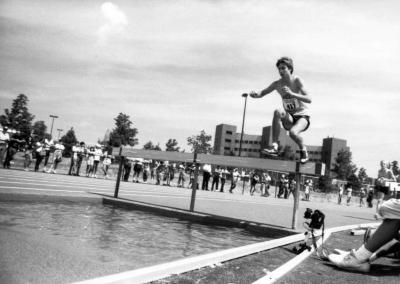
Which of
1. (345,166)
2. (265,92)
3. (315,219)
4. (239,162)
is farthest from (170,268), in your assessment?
(345,166)

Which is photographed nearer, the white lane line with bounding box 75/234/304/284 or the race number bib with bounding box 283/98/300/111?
the white lane line with bounding box 75/234/304/284

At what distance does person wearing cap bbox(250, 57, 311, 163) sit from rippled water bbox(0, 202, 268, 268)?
1.77 m

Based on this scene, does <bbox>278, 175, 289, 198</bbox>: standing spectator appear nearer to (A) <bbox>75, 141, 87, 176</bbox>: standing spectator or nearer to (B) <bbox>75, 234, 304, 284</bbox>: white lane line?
(A) <bbox>75, 141, 87, 176</bbox>: standing spectator

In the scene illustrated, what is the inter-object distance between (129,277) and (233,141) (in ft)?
510

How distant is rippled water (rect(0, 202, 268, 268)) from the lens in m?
3.57

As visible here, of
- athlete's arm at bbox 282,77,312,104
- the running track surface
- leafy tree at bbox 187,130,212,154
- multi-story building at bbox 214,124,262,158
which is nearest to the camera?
athlete's arm at bbox 282,77,312,104

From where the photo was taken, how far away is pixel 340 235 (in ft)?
18.4

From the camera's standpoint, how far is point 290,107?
6008 millimetres

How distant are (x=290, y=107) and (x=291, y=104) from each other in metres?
0.07

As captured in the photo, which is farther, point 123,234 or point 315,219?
point 123,234

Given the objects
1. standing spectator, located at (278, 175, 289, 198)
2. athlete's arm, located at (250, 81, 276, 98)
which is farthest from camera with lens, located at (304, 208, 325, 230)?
standing spectator, located at (278, 175, 289, 198)

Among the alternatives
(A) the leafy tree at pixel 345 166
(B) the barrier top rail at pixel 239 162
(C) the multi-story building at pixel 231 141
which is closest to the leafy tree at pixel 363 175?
(A) the leafy tree at pixel 345 166

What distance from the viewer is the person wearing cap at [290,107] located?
18.9 ft

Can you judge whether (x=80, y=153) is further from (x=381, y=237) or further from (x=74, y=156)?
(x=381, y=237)
